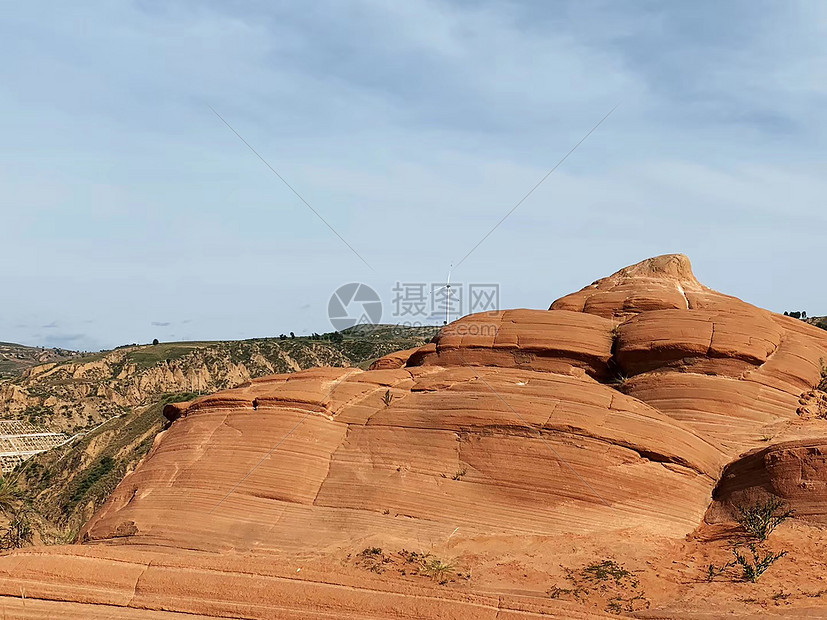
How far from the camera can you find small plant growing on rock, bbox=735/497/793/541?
48.9ft

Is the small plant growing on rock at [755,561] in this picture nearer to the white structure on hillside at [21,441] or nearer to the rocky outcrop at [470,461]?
the rocky outcrop at [470,461]

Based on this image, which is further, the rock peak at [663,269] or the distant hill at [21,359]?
the distant hill at [21,359]

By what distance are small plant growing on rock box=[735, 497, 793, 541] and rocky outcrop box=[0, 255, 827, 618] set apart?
599mm

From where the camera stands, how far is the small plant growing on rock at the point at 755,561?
1312 cm

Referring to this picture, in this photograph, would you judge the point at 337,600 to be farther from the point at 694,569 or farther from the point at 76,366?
the point at 76,366

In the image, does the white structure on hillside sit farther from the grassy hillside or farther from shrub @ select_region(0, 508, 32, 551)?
shrub @ select_region(0, 508, 32, 551)

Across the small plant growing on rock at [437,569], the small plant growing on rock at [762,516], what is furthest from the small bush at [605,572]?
the small plant growing on rock at [762,516]

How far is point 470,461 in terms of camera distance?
58.2ft

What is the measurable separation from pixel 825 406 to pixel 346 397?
1519 centimetres

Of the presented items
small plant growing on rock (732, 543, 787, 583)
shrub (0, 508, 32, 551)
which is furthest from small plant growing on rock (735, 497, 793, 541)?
shrub (0, 508, 32, 551)

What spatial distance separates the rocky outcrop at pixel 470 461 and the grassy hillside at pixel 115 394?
62.4 feet

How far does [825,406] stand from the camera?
2231cm

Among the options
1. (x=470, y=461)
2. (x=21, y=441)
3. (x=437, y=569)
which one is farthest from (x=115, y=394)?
(x=437, y=569)

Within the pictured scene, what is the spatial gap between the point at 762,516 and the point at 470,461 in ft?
21.8
